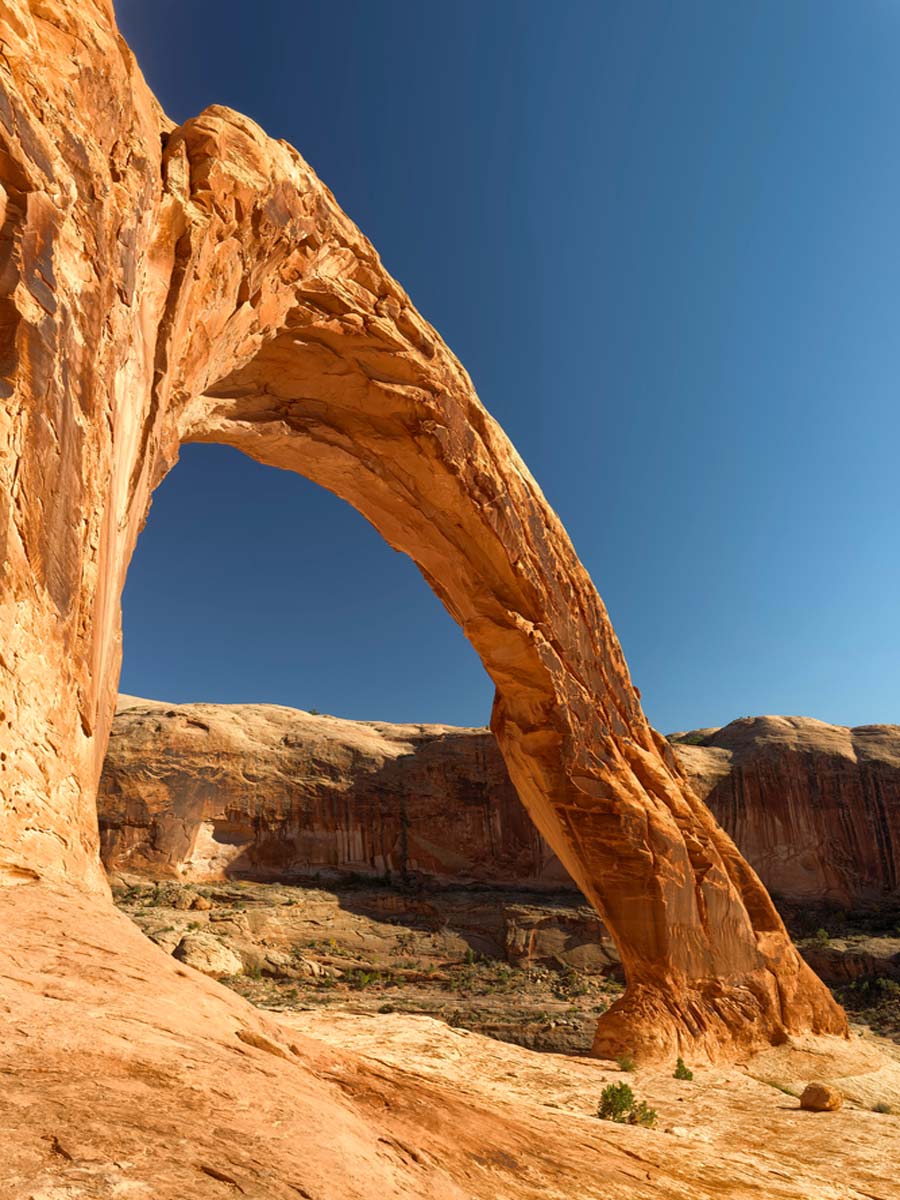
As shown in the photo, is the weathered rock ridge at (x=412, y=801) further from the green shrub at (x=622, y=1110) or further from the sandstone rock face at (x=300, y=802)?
the green shrub at (x=622, y=1110)

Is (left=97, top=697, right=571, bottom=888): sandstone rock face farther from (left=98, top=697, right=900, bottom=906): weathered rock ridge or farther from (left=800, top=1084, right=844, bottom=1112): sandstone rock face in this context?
(left=800, top=1084, right=844, bottom=1112): sandstone rock face

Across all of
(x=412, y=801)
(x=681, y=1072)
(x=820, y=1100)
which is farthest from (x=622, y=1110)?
(x=412, y=801)

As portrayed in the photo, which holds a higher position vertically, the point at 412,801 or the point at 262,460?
the point at 262,460

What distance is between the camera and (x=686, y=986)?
12836 millimetres

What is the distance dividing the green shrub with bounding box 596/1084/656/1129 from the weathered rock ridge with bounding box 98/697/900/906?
27.7 metres

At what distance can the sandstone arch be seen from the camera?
416cm

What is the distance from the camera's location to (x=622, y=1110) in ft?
23.1

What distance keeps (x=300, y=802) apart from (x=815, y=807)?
83.9 feet

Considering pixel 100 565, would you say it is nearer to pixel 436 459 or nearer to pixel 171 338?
pixel 171 338

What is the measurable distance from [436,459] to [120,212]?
799 cm

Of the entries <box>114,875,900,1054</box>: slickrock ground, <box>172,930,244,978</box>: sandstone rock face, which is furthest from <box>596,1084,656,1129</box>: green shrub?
<box>172,930,244,978</box>: sandstone rock face

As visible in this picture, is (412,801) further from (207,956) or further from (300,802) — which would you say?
(207,956)

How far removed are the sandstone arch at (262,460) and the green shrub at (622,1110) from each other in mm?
5197

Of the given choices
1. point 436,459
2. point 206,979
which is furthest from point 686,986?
point 206,979
